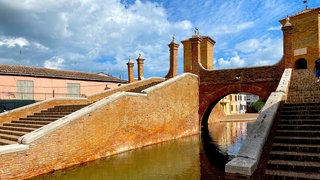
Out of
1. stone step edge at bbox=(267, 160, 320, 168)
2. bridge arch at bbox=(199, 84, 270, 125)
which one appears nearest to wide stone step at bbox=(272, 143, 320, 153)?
stone step edge at bbox=(267, 160, 320, 168)

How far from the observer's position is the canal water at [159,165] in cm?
748

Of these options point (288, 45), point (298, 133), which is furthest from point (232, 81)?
point (298, 133)

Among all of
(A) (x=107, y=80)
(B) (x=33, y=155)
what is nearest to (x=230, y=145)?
(B) (x=33, y=155)

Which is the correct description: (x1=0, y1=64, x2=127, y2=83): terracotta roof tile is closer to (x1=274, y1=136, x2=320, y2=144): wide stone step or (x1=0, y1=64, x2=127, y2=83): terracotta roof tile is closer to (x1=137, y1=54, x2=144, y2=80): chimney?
(x1=137, y1=54, x2=144, y2=80): chimney

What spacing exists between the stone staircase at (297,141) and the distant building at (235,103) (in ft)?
107

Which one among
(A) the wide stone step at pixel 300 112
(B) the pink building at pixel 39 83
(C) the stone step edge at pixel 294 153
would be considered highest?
(B) the pink building at pixel 39 83

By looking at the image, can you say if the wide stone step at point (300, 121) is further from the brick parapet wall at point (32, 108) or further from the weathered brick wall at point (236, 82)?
the brick parapet wall at point (32, 108)

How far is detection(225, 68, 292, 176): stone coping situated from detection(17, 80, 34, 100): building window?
18943mm

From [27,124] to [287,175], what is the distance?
421 inches

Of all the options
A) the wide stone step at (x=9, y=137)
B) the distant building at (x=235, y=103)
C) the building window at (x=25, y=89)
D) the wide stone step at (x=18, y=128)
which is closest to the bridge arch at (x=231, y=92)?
the wide stone step at (x=18, y=128)

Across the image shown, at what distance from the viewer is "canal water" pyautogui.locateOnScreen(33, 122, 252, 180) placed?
7.48 m

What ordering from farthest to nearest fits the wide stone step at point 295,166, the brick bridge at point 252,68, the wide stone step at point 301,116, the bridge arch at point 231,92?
the bridge arch at point 231,92 < the brick bridge at point 252,68 < the wide stone step at point 301,116 < the wide stone step at point 295,166

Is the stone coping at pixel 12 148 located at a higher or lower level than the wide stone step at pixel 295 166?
higher

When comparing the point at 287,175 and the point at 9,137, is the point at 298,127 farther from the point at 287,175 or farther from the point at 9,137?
the point at 9,137
